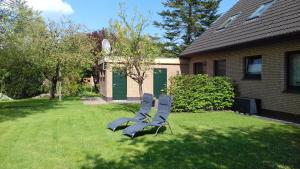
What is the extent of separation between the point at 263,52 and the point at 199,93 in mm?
3341

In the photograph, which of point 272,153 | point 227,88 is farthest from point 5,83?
point 272,153

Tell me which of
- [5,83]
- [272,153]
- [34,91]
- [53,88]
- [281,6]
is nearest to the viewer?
[272,153]

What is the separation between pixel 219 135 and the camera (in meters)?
9.57

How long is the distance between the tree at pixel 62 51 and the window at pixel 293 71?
15.3 metres

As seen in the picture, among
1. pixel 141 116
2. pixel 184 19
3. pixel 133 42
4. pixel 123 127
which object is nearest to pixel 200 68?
pixel 133 42

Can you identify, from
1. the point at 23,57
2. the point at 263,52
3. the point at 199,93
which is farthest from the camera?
the point at 23,57

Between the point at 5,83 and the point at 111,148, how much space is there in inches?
698

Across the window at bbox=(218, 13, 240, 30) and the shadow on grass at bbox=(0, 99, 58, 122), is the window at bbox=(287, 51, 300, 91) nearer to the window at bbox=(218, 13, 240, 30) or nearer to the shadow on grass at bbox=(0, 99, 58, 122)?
the window at bbox=(218, 13, 240, 30)

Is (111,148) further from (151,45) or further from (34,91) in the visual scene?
(34,91)

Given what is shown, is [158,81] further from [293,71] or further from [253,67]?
[293,71]

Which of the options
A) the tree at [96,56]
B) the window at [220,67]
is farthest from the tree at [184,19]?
the window at [220,67]

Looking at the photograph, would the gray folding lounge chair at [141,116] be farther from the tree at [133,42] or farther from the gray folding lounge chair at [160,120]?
the tree at [133,42]

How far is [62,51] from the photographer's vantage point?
24.0 metres

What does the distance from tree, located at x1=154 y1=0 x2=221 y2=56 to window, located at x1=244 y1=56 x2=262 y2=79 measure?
25.4 metres
